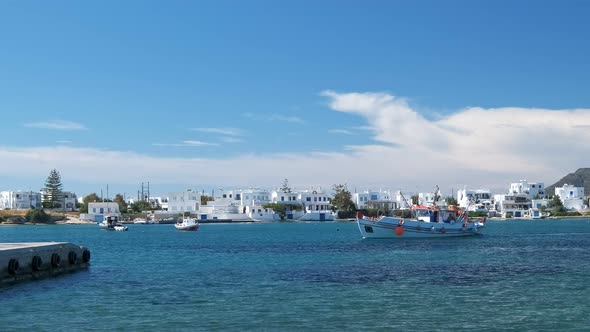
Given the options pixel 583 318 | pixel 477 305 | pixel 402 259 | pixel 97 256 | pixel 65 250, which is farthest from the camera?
pixel 97 256

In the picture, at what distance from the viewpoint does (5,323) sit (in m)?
24.7

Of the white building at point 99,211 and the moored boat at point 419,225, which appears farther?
the white building at point 99,211

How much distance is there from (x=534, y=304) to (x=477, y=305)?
2.59 m

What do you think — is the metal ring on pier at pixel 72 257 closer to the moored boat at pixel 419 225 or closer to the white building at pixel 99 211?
the moored boat at pixel 419 225

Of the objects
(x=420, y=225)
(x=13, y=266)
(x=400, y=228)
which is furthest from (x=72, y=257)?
(x=420, y=225)

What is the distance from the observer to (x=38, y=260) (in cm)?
Result: 4222

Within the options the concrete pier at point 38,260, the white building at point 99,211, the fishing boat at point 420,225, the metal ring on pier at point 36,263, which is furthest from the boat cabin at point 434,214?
the white building at point 99,211

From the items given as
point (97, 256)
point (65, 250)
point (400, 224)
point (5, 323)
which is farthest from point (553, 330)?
point (400, 224)

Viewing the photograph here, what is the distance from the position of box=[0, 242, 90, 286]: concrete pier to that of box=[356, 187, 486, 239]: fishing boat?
42.4 meters

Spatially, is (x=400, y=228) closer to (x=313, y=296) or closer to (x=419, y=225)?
(x=419, y=225)

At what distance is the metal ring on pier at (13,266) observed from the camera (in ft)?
125

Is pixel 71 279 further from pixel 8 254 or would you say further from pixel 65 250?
pixel 65 250

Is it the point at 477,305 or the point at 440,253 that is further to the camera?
the point at 440,253

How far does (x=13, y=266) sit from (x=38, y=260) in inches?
148
